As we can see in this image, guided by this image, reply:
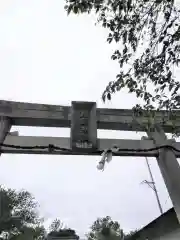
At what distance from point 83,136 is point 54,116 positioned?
72cm

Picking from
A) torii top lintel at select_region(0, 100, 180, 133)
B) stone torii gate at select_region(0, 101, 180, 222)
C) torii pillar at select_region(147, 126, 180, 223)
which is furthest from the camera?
torii top lintel at select_region(0, 100, 180, 133)

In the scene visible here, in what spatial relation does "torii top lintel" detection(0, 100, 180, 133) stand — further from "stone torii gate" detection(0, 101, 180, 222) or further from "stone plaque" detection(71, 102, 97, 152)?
"stone plaque" detection(71, 102, 97, 152)

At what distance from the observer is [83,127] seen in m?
5.46

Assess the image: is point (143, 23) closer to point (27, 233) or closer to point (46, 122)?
point (46, 122)

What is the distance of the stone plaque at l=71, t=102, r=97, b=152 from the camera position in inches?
207

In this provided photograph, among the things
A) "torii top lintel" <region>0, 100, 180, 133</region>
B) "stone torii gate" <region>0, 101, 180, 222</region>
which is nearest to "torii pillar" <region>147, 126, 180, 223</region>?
"stone torii gate" <region>0, 101, 180, 222</region>

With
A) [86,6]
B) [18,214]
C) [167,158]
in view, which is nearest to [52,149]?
[167,158]

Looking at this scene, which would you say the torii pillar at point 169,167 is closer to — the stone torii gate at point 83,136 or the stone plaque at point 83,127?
the stone torii gate at point 83,136

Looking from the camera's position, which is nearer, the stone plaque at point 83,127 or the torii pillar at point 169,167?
the torii pillar at point 169,167

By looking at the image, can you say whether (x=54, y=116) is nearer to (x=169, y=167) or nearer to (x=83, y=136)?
(x=83, y=136)

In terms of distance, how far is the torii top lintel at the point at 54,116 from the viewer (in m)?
5.49

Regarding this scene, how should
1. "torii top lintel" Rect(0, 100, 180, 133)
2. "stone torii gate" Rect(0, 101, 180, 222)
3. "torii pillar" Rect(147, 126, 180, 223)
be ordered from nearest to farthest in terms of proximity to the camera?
"torii pillar" Rect(147, 126, 180, 223) → "stone torii gate" Rect(0, 101, 180, 222) → "torii top lintel" Rect(0, 100, 180, 133)

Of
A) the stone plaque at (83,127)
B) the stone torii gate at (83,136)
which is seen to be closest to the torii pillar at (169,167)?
the stone torii gate at (83,136)

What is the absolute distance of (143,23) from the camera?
3.38 metres
